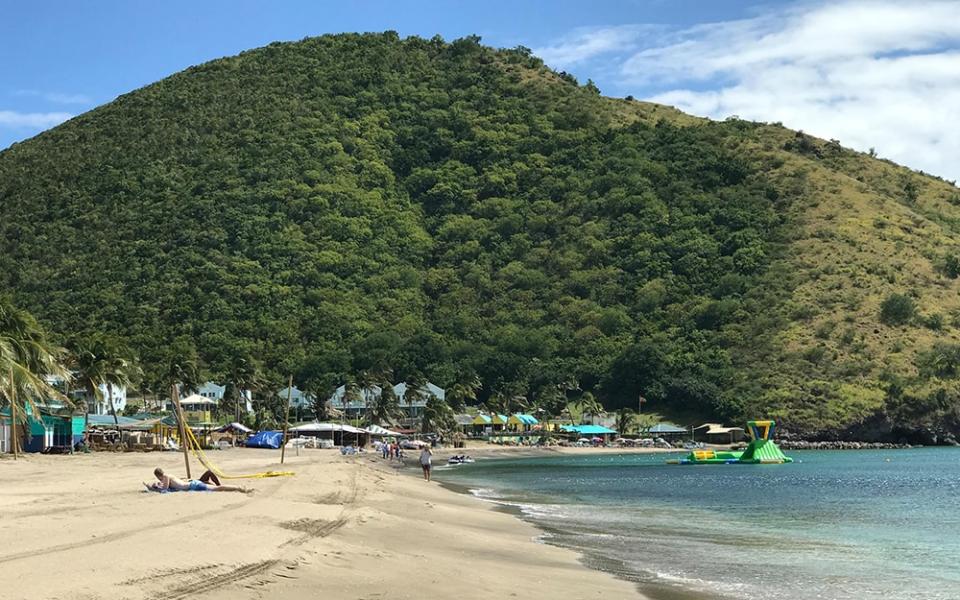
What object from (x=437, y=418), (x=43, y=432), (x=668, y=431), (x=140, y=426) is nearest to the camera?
(x=43, y=432)

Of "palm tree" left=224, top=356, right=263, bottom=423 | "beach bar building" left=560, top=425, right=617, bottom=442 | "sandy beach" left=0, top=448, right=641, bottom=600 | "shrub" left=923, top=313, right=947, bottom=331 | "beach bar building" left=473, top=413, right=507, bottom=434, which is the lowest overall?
"beach bar building" left=560, top=425, right=617, bottom=442

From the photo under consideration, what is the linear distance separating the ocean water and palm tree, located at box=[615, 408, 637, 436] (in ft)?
209

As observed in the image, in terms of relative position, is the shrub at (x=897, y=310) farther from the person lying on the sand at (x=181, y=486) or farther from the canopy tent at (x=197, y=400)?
the person lying on the sand at (x=181, y=486)

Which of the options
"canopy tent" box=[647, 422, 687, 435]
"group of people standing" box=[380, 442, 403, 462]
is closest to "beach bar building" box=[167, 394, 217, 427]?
"group of people standing" box=[380, 442, 403, 462]

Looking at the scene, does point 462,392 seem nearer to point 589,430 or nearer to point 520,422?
point 520,422

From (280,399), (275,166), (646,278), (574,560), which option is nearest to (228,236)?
(275,166)

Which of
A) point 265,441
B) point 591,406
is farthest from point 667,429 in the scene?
point 265,441

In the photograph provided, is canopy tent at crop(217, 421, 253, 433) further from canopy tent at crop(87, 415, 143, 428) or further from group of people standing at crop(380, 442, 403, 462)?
group of people standing at crop(380, 442, 403, 462)

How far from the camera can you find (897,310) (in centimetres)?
11631

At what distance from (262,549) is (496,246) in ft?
442

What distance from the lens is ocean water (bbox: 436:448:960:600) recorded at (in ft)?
60.6

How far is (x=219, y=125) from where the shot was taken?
16350cm

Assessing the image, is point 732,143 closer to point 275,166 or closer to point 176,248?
point 275,166

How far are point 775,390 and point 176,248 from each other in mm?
72774
